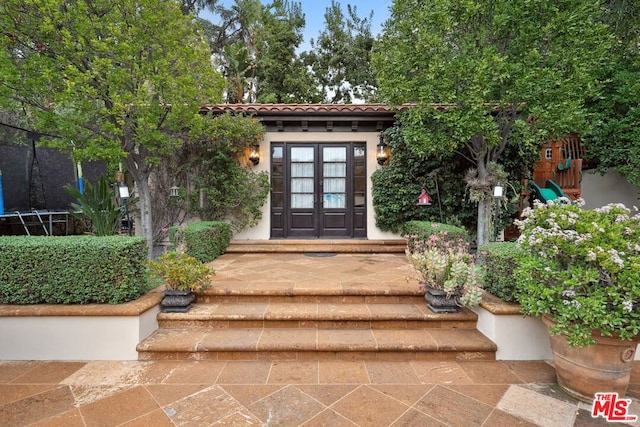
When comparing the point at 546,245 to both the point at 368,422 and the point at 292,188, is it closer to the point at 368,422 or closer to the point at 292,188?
the point at 368,422

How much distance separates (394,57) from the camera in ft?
15.8

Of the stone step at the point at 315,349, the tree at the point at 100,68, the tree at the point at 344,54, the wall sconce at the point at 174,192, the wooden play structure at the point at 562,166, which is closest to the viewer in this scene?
the stone step at the point at 315,349

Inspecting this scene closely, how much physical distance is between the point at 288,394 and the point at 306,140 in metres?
5.71

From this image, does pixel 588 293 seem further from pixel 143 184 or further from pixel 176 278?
→ pixel 143 184

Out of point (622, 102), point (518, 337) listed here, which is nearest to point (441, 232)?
point (518, 337)

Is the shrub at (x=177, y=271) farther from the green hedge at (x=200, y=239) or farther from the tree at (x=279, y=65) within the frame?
the tree at (x=279, y=65)

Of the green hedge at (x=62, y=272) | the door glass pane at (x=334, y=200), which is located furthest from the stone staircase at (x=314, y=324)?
the door glass pane at (x=334, y=200)

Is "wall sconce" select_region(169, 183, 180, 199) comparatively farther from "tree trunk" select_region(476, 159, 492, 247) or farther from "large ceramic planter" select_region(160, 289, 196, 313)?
"tree trunk" select_region(476, 159, 492, 247)

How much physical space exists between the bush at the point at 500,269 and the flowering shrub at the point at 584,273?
40 centimetres

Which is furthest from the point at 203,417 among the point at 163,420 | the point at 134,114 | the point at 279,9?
the point at 279,9

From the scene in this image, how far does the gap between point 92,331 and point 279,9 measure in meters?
17.3

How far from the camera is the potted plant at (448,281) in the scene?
10.3 feet

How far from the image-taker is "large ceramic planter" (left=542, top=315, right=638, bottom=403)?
7.21 feet

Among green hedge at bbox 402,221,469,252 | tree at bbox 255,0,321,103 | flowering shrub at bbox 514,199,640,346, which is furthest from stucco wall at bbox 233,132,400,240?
tree at bbox 255,0,321,103
